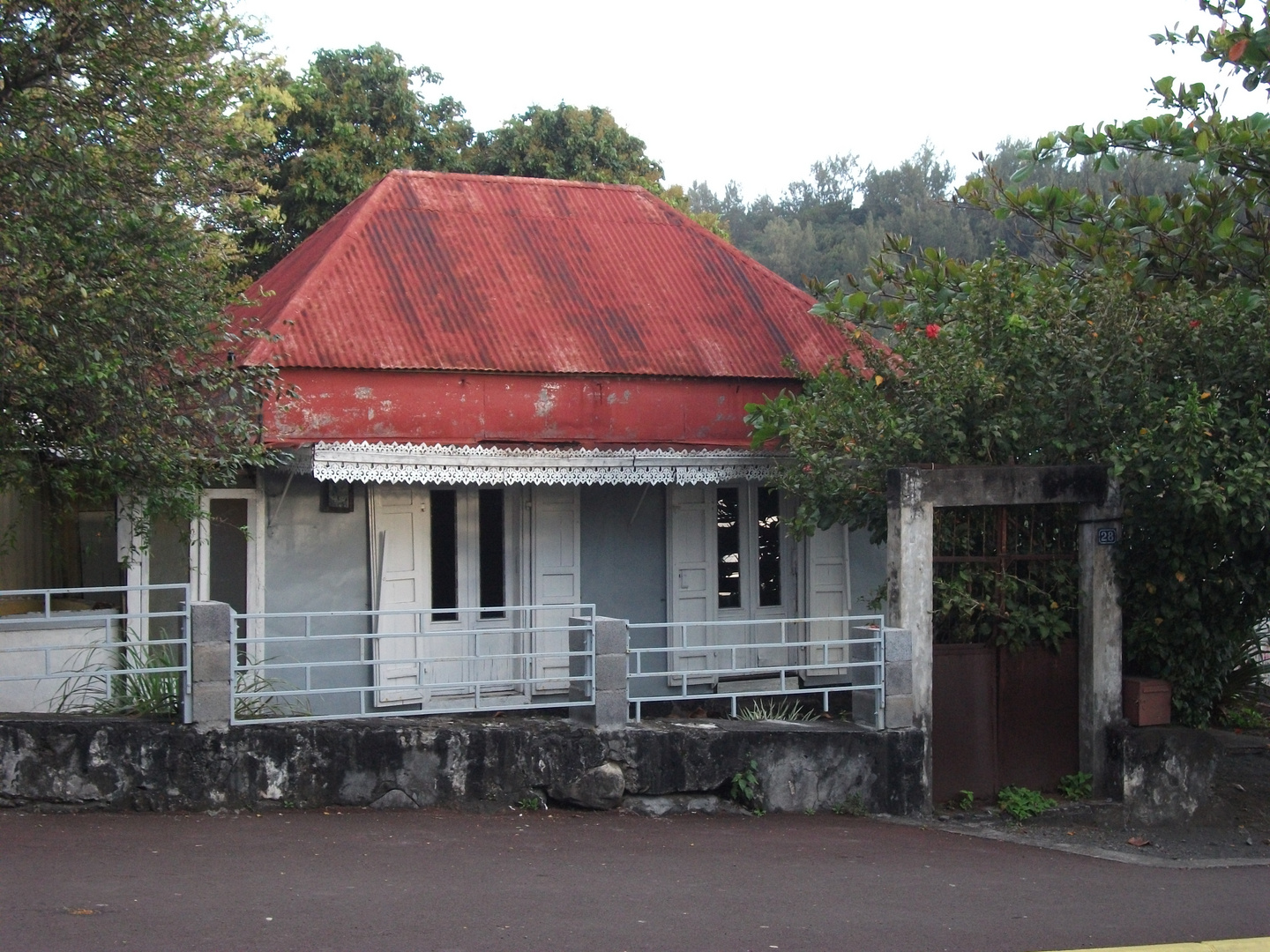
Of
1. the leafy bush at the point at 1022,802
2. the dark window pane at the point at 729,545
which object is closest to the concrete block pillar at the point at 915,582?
the leafy bush at the point at 1022,802

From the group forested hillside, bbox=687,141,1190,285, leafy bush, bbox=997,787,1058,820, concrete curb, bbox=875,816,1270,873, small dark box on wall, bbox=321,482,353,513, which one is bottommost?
concrete curb, bbox=875,816,1270,873

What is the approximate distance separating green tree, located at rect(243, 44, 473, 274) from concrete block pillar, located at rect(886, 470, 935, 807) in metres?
11.4

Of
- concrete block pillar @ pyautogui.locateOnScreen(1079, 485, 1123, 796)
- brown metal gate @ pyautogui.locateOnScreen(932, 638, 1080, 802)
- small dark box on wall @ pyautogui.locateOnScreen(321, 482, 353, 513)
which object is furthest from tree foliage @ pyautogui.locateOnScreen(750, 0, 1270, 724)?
small dark box on wall @ pyautogui.locateOnScreen(321, 482, 353, 513)

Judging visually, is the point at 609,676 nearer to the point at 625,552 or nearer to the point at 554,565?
the point at 554,565

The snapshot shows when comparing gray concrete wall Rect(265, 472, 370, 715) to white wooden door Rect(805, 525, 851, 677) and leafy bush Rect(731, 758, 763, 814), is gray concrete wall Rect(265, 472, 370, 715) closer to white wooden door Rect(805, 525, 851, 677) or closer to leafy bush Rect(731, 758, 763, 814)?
leafy bush Rect(731, 758, 763, 814)

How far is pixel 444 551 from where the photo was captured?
10.9m

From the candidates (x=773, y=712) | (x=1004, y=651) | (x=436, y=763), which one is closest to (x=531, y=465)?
(x=773, y=712)

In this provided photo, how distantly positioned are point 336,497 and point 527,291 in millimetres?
2780

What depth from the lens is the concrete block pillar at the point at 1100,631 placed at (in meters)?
9.04

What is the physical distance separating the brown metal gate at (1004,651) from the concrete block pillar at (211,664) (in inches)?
185

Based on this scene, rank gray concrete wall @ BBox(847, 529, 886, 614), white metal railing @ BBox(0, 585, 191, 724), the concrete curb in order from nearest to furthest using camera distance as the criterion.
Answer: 1. white metal railing @ BBox(0, 585, 191, 724)
2. the concrete curb
3. gray concrete wall @ BBox(847, 529, 886, 614)

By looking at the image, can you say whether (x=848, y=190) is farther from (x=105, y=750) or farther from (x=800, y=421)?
(x=105, y=750)

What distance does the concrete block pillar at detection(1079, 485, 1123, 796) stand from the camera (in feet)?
29.7

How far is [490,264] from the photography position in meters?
12.0
